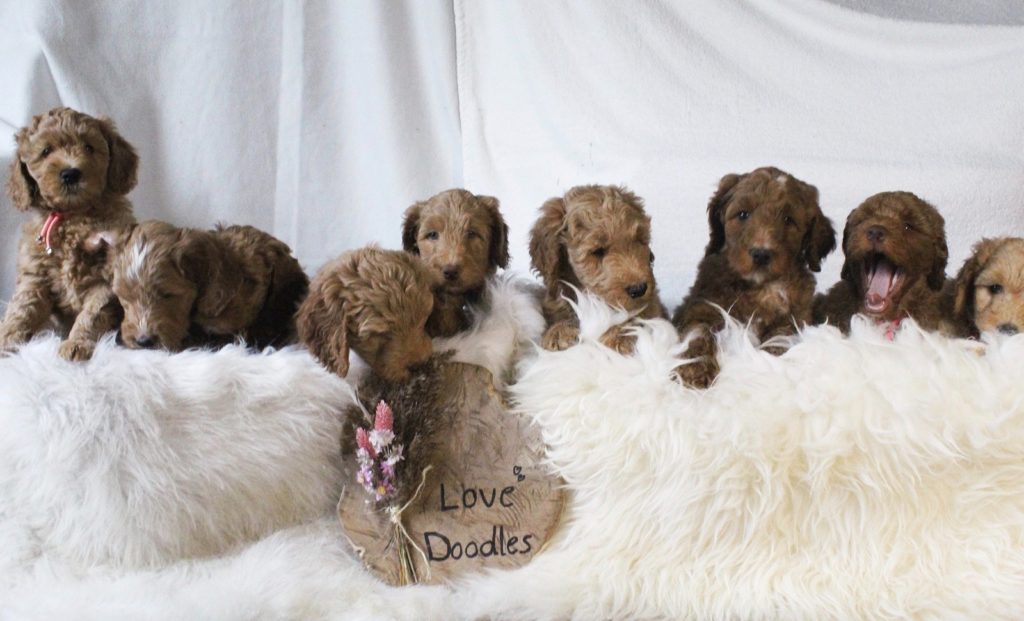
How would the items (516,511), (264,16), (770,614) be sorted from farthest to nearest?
(264,16), (516,511), (770,614)

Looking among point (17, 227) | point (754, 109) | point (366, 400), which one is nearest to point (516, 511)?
point (366, 400)

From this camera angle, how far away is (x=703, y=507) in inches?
72.7

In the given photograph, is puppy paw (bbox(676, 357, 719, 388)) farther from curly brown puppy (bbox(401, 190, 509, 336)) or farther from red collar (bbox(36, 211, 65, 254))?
red collar (bbox(36, 211, 65, 254))

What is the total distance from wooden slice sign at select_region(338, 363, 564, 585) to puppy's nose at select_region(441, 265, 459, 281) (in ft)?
0.75

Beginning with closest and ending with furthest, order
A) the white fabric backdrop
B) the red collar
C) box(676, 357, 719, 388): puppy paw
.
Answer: box(676, 357, 719, 388): puppy paw, the red collar, the white fabric backdrop

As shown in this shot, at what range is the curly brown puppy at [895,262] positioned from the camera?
82.0 inches

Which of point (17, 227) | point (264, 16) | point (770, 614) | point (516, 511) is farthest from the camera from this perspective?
point (264, 16)

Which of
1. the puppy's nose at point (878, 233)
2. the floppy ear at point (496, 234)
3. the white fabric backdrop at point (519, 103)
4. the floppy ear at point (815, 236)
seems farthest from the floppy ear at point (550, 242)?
the white fabric backdrop at point (519, 103)

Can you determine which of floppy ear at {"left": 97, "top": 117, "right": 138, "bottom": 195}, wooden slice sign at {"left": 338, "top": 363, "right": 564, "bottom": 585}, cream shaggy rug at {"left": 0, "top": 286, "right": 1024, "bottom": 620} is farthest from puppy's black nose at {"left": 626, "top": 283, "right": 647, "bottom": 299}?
floppy ear at {"left": 97, "top": 117, "right": 138, "bottom": 195}

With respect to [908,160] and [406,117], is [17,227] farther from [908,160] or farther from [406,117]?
[908,160]

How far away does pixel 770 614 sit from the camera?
70.5 inches

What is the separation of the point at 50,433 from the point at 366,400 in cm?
68

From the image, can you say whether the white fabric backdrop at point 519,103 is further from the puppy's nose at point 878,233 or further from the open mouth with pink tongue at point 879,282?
the puppy's nose at point 878,233

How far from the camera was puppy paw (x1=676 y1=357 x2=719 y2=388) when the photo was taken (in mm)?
1913
